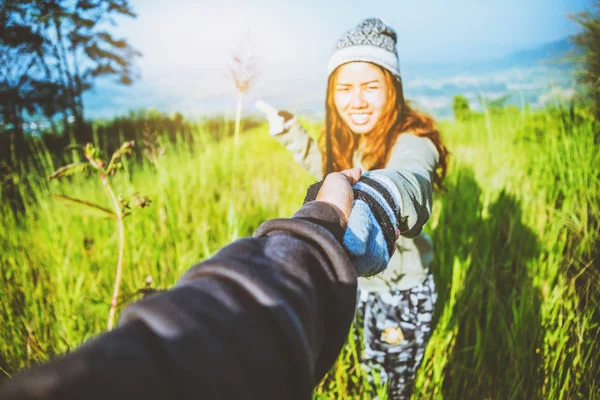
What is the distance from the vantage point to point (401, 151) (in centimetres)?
113

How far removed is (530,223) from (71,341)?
2441 mm

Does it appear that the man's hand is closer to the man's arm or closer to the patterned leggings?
the man's arm

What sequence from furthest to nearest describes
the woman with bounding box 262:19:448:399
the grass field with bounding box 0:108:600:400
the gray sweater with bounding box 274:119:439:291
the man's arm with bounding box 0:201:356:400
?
the woman with bounding box 262:19:448:399, the grass field with bounding box 0:108:600:400, the gray sweater with bounding box 274:119:439:291, the man's arm with bounding box 0:201:356:400

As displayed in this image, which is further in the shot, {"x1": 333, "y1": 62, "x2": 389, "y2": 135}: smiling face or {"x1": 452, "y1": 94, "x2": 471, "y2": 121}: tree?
{"x1": 452, "y1": 94, "x2": 471, "y2": 121}: tree

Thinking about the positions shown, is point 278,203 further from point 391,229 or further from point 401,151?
point 391,229

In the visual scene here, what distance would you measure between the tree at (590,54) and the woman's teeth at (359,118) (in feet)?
7.90

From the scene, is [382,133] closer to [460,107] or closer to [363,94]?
[363,94]

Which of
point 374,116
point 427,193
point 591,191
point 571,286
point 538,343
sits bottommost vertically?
point 538,343

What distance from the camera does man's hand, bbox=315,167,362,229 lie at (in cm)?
55

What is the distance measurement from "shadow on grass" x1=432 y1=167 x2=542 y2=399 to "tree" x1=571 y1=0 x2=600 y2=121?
1.36 m

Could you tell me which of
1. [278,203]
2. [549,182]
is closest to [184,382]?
[278,203]

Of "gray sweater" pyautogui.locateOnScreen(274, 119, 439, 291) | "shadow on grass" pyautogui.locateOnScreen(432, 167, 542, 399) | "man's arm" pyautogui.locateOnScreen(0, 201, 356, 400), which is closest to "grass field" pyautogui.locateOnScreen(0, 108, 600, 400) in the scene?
"shadow on grass" pyautogui.locateOnScreen(432, 167, 542, 399)

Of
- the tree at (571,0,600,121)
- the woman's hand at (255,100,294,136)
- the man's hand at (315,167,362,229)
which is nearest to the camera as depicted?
the man's hand at (315,167,362,229)

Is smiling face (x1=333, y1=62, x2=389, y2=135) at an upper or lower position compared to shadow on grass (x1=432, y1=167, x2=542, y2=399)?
upper
